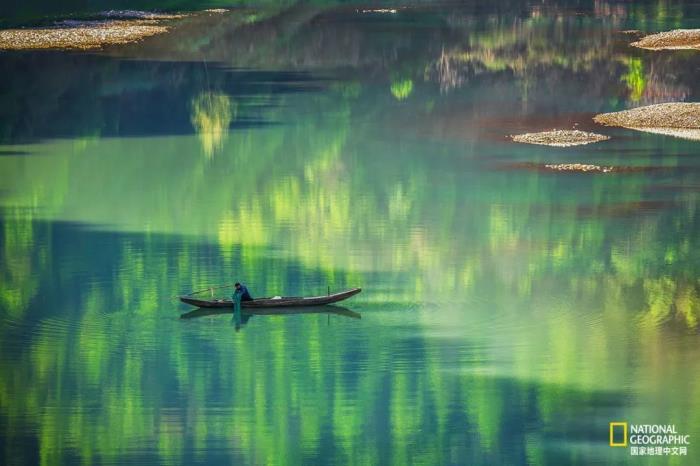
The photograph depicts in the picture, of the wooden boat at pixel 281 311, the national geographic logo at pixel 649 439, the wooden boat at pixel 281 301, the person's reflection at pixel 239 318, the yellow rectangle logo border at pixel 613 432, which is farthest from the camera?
the wooden boat at pixel 281 311

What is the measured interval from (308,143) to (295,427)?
30.6m

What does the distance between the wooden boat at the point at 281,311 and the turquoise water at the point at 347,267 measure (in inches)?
6.3

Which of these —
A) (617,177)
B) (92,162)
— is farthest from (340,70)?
(617,177)

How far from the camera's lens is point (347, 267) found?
1435 inches

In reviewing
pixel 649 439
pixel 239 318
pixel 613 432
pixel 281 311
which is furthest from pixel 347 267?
pixel 649 439

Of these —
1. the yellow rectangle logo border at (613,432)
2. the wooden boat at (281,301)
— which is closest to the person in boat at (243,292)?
the wooden boat at (281,301)

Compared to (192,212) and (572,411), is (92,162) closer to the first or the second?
(192,212)

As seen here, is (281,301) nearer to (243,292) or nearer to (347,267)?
A: (243,292)

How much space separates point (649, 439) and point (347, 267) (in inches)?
503

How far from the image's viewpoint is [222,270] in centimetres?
3619

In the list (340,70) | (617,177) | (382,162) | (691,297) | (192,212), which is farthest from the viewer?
Result: (340,70)

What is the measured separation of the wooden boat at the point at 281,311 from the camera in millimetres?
31656

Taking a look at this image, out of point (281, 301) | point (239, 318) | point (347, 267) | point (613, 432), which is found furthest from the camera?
point (347, 267)

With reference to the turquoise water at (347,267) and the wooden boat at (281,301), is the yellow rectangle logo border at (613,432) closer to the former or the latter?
the turquoise water at (347,267)
